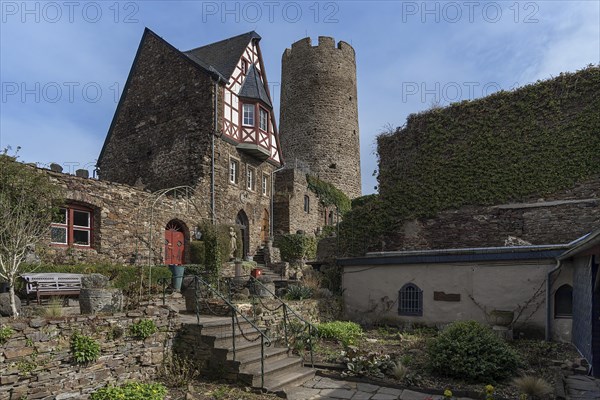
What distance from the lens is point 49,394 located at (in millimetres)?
6133

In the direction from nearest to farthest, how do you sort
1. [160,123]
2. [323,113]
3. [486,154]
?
[486,154]
[160,123]
[323,113]

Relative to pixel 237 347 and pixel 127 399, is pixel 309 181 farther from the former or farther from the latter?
pixel 127 399

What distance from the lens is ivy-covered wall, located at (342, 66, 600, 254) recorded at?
45.9ft

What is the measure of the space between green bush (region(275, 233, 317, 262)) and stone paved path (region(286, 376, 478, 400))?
13.3 meters

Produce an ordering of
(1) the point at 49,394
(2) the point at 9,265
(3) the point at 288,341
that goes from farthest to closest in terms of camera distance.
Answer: (3) the point at 288,341 → (2) the point at 9,265 → (1) the point at 49,394

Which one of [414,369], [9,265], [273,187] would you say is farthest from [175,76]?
[414,369]

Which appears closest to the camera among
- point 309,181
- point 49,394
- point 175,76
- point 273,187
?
point 49,394

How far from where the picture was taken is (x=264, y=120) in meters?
22.4

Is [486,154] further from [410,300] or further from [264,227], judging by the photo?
[264,227]

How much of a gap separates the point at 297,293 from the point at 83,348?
23.0ft

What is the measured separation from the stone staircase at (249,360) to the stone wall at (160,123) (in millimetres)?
11475

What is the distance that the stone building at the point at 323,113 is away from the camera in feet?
110

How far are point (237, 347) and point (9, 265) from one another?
441 cm

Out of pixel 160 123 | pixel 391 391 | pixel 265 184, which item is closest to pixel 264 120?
pixel 265 184
